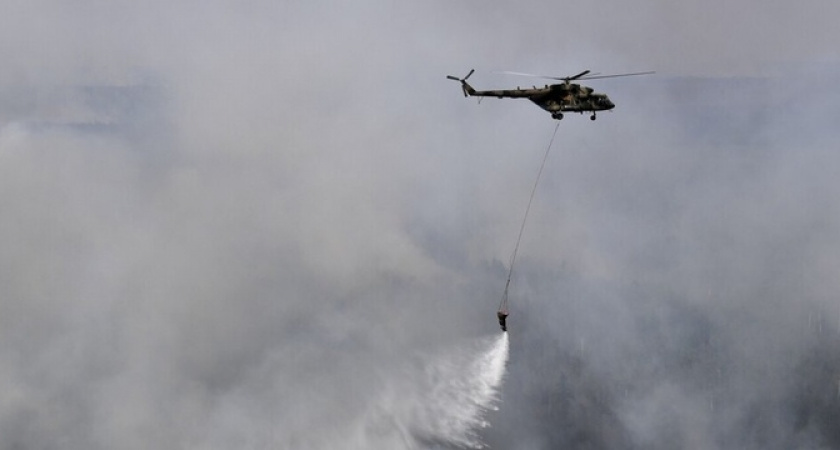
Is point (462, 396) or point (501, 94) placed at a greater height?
point (501, 94)

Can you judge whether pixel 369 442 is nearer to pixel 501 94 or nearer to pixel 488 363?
pixel 488 363

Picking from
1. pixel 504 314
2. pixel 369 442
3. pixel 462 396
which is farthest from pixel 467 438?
pixel 504 314

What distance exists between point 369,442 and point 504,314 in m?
108

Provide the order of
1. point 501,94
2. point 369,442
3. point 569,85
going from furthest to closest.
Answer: point 369,442 → point 501,94 → point 569,85

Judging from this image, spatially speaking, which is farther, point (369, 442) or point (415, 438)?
point (369, 442)

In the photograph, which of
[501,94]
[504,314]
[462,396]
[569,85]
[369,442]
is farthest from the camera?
[369,442]

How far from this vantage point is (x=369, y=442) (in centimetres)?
17125

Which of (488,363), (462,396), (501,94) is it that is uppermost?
(501,94)

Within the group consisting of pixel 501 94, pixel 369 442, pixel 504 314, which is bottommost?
pixel 369 442

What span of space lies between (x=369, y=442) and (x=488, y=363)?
60.7 metres

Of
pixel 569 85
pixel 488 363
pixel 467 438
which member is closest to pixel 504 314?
pixel 569 85

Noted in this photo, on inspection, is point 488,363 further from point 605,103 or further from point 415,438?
point 605,103

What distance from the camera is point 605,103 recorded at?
8856 cm

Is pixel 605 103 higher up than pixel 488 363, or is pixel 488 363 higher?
pixel 605 103
